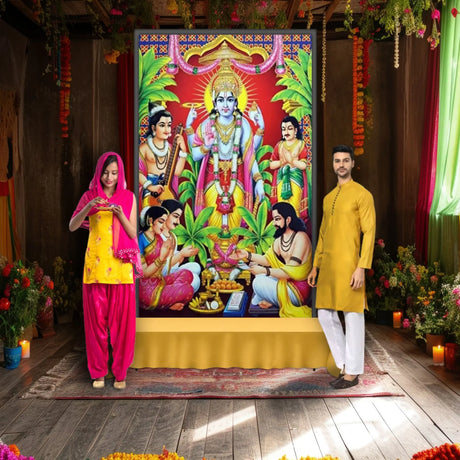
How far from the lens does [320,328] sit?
4.54m

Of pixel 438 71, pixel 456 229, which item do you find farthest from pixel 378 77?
pixel 456 229

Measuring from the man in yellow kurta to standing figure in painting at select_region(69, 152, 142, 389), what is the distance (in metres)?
1.27

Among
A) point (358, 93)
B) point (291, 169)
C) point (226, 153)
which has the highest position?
point (358, 93)

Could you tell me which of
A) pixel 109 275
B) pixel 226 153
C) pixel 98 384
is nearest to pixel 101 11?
pixel 226 153

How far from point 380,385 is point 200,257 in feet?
4.98

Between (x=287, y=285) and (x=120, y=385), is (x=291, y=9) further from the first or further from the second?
(x=120, y=385)

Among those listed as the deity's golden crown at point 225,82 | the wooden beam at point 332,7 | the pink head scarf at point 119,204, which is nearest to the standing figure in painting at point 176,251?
the pink head scarf at point 119,204

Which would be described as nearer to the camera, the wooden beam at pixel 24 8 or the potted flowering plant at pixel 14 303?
the potted flowering plant at pixel 14 303

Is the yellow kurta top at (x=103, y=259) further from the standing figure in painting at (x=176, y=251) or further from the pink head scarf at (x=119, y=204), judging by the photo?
the standing figure in painting at (x=176, y=251)

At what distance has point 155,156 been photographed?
4652 millimetres

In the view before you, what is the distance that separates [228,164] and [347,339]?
149 cm

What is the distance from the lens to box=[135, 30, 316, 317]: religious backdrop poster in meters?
4.66

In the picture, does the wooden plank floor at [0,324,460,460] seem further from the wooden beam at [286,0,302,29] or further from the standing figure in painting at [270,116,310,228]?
the wooden beam at [286,0,302,29]

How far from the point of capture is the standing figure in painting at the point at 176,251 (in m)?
4.69
